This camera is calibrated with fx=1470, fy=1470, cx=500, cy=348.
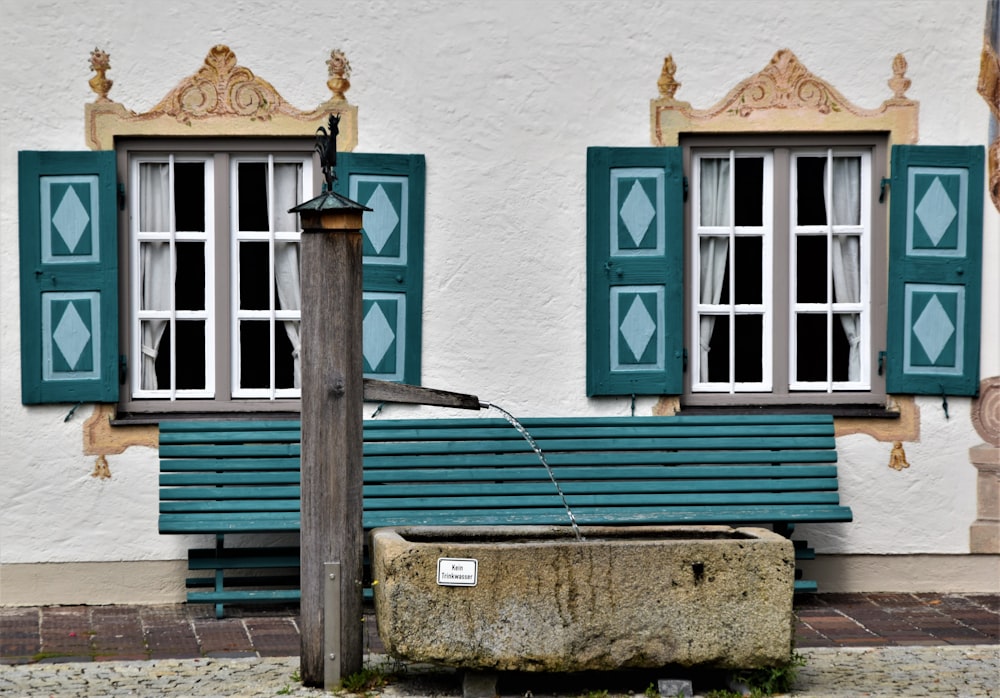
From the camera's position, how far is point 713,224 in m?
A: 8.18

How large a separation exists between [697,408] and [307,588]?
310 cm

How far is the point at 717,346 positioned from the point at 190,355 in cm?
291

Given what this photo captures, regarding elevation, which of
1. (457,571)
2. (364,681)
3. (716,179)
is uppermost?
(716,179)

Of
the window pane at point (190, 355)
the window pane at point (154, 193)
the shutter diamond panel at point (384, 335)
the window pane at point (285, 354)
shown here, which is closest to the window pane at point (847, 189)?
the shutter diamond panel at point (384, 335)

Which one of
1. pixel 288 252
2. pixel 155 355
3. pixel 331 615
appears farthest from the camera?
pixel 288 252

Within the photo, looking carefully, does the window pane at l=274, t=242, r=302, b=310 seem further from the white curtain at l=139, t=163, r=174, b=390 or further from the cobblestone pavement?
the cobblestone pavement

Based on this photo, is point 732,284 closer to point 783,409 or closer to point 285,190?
point 783,409

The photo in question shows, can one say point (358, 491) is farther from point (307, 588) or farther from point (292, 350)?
point (292, 350)

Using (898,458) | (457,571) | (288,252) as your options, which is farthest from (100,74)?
(898,458)

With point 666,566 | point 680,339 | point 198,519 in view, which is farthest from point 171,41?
point 666,566

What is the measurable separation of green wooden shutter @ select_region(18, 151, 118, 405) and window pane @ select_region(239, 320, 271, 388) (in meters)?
Answer: 0.70

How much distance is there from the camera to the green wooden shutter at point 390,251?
786cm

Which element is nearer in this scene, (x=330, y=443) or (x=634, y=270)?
(x=330, y=443)

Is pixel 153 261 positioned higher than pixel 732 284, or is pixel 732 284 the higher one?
pixel 153 261
